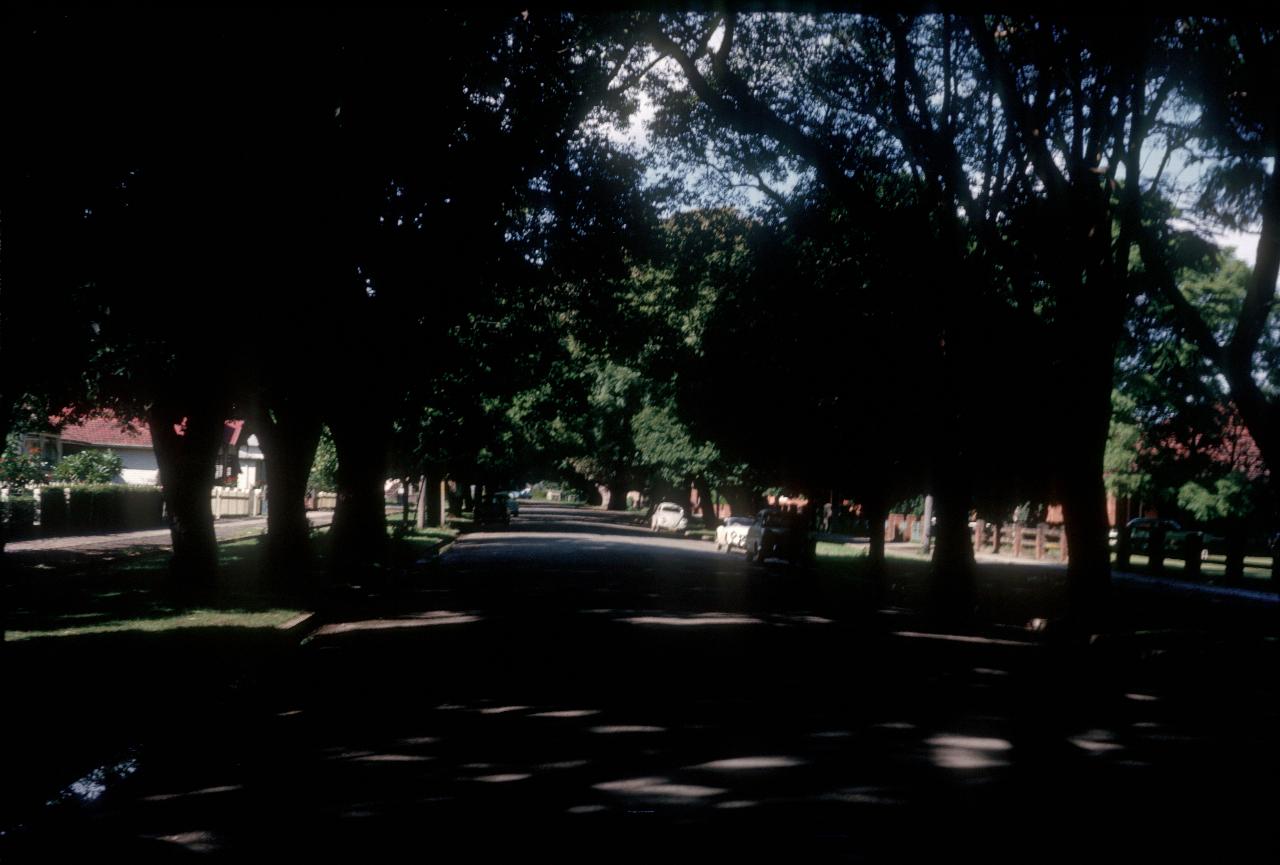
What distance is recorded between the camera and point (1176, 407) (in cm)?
3581

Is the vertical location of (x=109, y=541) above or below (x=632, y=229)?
below

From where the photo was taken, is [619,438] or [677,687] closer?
[677,687]

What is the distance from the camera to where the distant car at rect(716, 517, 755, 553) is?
34.6 meters

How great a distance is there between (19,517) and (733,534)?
2368 cm

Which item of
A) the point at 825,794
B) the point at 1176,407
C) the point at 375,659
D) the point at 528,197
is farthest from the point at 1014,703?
the point at 1176,407

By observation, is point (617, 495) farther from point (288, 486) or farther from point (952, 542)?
point (952, 542)

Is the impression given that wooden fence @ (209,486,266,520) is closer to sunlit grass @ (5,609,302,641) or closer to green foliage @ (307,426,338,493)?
green foliage @ (307,426,338,493)

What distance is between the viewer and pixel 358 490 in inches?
873

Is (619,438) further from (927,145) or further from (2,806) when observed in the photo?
(2,806)

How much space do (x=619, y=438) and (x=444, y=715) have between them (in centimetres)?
5391

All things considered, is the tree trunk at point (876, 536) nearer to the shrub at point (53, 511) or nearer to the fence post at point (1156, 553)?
the fence post at point (1156, 553)

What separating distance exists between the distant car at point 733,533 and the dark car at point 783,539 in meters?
5.40

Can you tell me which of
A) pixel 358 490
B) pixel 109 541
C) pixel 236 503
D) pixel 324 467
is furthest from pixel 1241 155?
pixel 324 467

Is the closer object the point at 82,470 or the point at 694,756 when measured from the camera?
the point at 694,756
